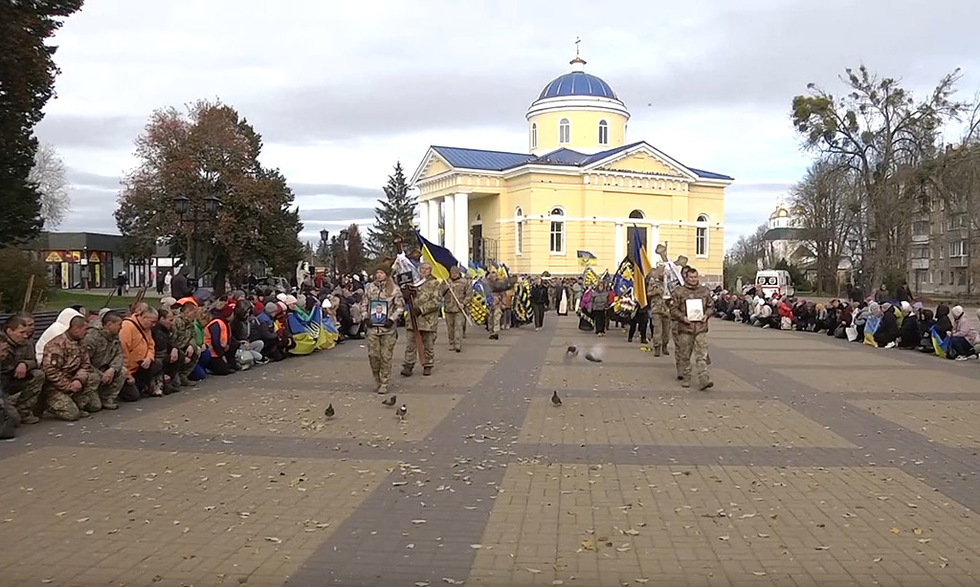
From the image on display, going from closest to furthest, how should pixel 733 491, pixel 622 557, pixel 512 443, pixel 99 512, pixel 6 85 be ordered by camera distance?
pixel 622 557
pixel 99 512
pixel 733 491
pixel 512 443
pixel 6 85

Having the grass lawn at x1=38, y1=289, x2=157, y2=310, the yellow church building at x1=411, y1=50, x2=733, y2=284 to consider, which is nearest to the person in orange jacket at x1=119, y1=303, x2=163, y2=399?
the grass lawn at x1=38, y1=289, x2=157, y2=310

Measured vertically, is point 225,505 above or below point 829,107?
below

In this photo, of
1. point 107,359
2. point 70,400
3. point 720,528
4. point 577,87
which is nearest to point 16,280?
point 107,359

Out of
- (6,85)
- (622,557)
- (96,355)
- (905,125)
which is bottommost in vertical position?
(622,557)

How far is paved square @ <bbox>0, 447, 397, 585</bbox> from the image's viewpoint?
541 cm

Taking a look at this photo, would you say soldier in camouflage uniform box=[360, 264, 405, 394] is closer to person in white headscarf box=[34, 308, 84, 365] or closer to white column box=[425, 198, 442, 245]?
person in white headscarf box=[34, 308, 84, 365]

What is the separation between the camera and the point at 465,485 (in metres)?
7.43

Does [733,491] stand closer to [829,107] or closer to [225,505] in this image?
[225,505]

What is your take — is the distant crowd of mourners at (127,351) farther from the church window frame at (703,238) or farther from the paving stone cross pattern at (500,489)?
the church window frame at (703,238)

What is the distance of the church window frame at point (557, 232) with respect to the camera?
198 ft

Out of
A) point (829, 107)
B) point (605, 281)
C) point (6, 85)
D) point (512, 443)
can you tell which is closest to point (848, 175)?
point (829, 107)

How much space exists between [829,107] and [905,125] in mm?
4610

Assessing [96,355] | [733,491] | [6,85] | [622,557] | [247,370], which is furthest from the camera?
[6,85]

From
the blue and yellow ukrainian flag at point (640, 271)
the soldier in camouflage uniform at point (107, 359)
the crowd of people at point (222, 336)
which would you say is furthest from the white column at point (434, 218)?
the soldier in camouflage uniform at point (107, 359)
